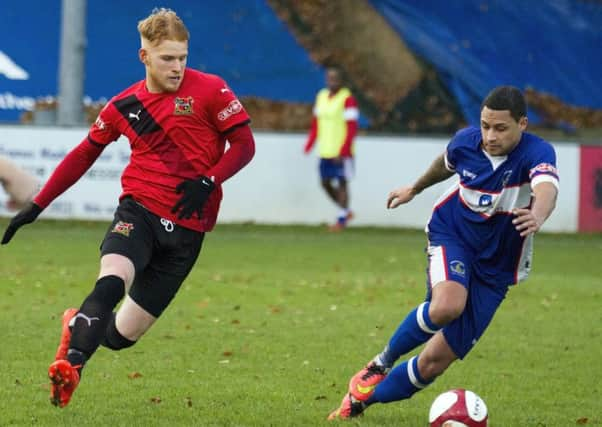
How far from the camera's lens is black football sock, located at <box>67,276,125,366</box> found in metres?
5.82

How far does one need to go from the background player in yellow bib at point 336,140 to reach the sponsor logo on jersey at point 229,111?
11889mm

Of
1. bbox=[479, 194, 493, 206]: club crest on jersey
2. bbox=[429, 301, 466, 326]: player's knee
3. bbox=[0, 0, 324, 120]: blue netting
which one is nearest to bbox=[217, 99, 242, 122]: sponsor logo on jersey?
bbox=[479, 194, 493, 206]: club crest on jersey

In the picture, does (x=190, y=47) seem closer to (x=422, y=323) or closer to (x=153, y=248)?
(x=153, y=248)

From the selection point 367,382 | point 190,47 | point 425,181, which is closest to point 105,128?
point 425,181

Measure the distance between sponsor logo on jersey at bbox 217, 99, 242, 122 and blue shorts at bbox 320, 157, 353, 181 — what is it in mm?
11973

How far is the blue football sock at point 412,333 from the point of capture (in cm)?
637

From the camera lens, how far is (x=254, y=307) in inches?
439

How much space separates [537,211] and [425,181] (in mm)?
1094

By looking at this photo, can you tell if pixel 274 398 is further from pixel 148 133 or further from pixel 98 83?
pixel 98 83

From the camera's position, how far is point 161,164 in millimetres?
6555

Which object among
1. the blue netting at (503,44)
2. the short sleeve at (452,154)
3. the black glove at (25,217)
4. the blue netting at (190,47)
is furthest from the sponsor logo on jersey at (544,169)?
the blue netting at (503,44)

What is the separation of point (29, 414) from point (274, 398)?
137cm

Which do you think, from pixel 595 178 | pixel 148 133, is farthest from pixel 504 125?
pixel 595 178

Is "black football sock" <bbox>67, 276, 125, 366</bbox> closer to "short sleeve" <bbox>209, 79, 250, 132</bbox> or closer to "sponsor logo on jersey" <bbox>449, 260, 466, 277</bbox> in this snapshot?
"short sleeve" <bbox>209, 79, 250, 132</bbox>
